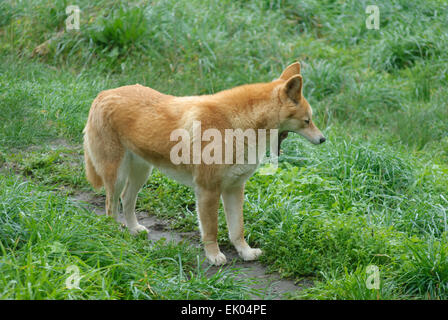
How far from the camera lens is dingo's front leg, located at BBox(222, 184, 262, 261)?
4809 millimetres

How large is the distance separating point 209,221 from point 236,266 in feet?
1.63

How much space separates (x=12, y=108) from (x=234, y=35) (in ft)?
14.5

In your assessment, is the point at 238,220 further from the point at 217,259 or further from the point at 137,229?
the point at 137,229

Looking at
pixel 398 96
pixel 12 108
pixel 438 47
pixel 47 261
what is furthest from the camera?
pixel 438 47

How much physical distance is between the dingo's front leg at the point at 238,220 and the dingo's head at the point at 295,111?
29.6 inches

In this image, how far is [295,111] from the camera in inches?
175

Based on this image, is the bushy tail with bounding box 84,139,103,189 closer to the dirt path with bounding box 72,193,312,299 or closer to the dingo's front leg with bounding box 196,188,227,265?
the dirt path with bounding box 72,193,312,299

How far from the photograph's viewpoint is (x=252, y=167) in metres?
4.50

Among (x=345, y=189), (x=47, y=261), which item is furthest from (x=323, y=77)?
(x=47, y=261)

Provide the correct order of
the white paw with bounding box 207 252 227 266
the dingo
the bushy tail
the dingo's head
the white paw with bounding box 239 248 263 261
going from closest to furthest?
the dingo's head → the dingo → the white paw with bounding box 207 252 227 266 → the white paw with bounding box 239 248 263 261 → the bushy tail

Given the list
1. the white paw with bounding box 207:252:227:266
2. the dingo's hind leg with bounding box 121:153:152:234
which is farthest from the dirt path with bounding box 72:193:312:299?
the dingo's hind leg with bounding box 121:153:152:234

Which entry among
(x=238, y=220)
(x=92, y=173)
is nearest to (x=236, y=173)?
(x=238, y=220)

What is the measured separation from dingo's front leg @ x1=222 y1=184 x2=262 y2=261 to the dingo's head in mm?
752

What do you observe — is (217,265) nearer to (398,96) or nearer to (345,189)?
(345,189)
